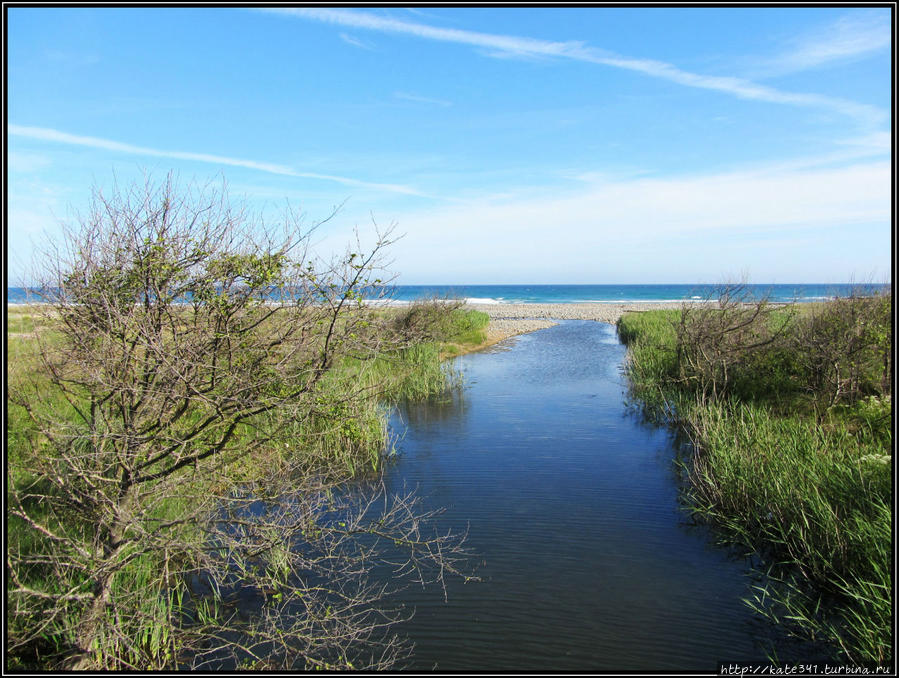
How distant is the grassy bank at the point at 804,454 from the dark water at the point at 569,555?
1.76 feet

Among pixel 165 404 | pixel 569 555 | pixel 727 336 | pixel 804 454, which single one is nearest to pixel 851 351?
pixel 727 336

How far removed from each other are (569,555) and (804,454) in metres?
3.60

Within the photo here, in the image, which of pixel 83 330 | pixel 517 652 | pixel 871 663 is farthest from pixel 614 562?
pixel 83 330

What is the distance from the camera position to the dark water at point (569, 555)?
5590mm

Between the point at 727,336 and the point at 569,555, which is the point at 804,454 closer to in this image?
the point at 569,555

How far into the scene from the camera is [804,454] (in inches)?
314

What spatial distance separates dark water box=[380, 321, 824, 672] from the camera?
5590 millimetres

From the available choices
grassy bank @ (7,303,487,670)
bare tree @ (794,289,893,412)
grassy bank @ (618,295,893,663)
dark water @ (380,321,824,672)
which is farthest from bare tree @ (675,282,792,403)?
grassy bank @ (7,303,487,670)

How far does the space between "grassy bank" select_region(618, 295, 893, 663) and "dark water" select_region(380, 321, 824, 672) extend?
0.54 m

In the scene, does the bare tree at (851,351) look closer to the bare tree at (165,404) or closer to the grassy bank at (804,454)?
the grassy bank at (804,454)

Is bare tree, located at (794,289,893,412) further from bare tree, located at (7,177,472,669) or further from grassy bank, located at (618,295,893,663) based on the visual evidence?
bare tree, located at (7,177,472,669)

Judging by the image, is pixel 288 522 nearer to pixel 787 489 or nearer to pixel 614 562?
pixel 614 562

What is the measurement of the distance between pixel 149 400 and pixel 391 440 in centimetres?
793

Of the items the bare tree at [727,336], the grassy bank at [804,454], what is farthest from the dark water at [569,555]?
the bare tree at [727,336]
